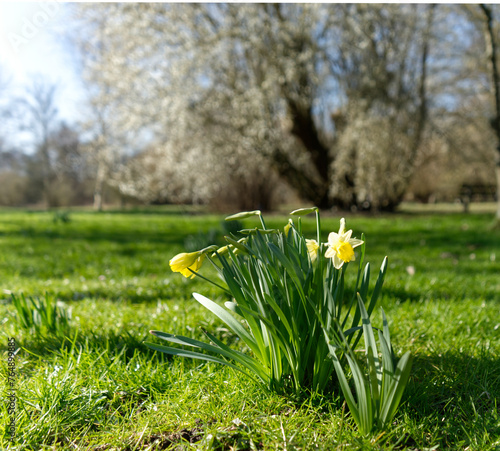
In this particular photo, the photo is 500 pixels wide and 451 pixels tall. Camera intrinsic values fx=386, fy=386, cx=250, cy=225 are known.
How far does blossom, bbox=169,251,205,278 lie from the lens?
1.28 meters

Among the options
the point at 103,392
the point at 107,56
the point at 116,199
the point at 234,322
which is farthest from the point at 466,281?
the point at 116,199

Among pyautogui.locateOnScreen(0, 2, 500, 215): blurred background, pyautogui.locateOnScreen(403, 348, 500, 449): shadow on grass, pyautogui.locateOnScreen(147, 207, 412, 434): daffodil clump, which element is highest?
pyautogui.locateOnScreen(0, 2, 500, 215): blurred background

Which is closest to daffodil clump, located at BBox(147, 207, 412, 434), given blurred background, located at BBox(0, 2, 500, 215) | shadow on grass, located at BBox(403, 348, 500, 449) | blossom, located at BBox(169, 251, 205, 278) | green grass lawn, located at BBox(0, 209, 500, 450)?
blossom, located at BBox(169, 251, 205, 278)

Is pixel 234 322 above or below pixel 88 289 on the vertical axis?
above

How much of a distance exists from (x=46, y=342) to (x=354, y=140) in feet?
28.1

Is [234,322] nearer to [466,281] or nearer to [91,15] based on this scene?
[466,281]

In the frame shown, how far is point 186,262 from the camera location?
129cm

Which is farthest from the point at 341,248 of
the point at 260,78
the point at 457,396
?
the point at 260,78

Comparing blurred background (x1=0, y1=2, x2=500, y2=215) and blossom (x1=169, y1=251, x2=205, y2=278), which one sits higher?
blurred background (x1=0, y1=2, x2=500, y2=215)

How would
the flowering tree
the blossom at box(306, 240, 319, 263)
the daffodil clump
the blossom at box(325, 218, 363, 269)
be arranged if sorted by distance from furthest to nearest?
the flowering tree < the blossom at box(306, 240, 319, 263) < the daffodil clump < the blossom at box(325, 218, 363, 269)

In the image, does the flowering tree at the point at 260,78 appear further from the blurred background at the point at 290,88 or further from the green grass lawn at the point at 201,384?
the green grass lawn at the point at 201,384

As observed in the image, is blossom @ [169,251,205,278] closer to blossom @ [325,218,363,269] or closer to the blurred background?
blossom @ [325,218,363,269]

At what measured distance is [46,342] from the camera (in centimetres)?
203

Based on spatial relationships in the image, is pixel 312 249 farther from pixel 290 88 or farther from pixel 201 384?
pixel 290 88
